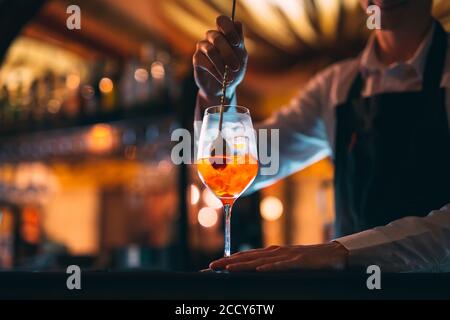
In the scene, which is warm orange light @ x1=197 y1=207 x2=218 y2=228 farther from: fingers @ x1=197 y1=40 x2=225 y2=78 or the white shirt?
fingers @ x1=197 y1=40 x2=225 y2=78

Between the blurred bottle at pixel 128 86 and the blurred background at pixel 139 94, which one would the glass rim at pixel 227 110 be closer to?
the blurred background at pixel 139 94

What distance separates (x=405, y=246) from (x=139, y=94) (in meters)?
2.57

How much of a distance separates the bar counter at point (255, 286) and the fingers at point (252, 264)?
122 mm

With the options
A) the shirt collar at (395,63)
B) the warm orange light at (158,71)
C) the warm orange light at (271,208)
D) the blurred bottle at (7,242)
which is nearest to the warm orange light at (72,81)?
the warm orange light at (158,71)

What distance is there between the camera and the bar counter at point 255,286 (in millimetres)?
790

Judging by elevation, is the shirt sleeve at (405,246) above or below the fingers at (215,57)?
below

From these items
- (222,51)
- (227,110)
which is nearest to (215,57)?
(222,51)

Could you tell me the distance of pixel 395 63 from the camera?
1805mm

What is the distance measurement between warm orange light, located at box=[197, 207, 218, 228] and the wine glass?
235cm

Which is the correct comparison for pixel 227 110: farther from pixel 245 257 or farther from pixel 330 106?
pixel 330 106

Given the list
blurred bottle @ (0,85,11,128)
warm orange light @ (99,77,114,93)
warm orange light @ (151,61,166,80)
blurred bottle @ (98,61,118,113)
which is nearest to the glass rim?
warm orange light @ (151,61,166,80)
